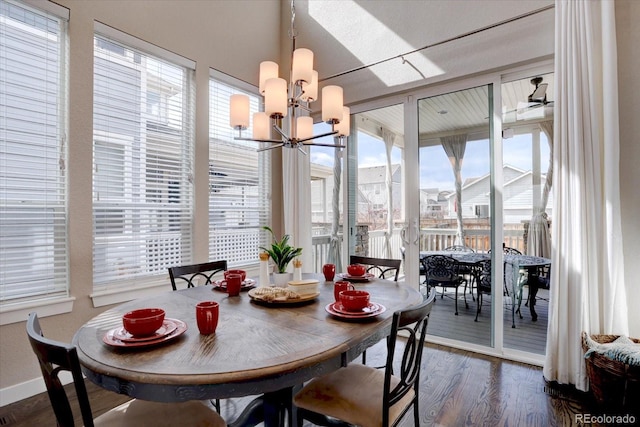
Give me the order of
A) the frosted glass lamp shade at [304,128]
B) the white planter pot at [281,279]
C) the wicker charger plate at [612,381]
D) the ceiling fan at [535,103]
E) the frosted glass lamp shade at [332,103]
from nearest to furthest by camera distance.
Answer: the wicker charger plate at [612,381], the white planter pot at [281,279], the frosted glass lamp shade at [332,103], the frosted glass lamp shade at [304,128], the ceiling fan at [535,103]

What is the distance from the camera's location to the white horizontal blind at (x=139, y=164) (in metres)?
2.63

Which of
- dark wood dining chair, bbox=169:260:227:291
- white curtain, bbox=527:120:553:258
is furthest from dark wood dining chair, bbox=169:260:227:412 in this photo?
white curtain, bbox=527:120:553:258

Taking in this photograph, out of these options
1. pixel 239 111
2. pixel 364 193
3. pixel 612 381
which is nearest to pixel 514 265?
pixel 612 381

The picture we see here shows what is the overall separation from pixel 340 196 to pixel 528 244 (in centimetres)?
201

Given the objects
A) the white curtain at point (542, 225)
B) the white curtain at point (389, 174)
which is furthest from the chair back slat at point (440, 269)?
the white curtain at point (542, 225)

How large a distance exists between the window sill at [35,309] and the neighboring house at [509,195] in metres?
3.39

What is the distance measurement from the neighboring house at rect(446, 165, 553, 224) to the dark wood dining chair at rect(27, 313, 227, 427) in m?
2.70

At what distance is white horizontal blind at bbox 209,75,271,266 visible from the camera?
3.53 meters

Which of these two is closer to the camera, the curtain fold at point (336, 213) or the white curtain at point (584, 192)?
the white curtain at point (584, 192)

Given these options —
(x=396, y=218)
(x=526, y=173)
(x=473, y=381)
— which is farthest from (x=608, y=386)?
(x=396, y=218)

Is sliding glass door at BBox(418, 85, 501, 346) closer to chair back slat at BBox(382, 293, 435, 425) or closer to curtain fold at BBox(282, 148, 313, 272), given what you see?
curtain fold at BBox(282, 148, 313, 272)

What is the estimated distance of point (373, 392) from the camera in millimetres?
1467

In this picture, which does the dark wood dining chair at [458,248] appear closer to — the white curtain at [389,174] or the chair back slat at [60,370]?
the white curtain at [389,174]

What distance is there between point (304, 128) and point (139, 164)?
61.6 inches
